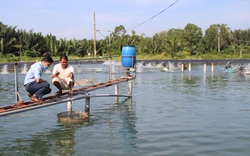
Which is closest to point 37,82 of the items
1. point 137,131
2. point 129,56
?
point 137,131

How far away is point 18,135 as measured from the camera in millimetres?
8859

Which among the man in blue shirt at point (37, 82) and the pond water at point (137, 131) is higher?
the man in blue shirt at point (37, 82)

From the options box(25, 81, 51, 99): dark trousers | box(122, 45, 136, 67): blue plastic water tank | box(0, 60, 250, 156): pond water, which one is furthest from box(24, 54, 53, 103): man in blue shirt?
box(122, 45, 136, 67): blue plastic water tank

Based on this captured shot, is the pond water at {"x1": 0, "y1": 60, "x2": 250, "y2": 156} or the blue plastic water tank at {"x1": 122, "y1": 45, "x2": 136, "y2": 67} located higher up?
the blue plastic water tank at {"x1": 122, "y1": 45, "x2": 136, "y2": 67}

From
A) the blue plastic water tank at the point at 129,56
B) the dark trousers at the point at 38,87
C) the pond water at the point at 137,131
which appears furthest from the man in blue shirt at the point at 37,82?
the blue plastic water tank at the point at 129,56

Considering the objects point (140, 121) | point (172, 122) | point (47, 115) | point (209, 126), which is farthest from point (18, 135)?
point (209, 126)

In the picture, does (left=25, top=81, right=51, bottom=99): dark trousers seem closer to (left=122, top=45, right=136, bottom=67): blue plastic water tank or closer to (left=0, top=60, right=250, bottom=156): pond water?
(left=0, top=60, right=250, bottom=156): pond water

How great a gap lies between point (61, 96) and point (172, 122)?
11.4ft

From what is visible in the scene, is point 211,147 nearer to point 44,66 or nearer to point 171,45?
point 44,66

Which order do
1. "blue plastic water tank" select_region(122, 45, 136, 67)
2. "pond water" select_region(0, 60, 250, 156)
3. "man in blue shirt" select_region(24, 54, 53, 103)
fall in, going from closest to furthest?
"pond water" select_region(0, 60, 250, 156) < "man in blue shirt" select_region(24, 54, 53, 103) < "blue plastic water tank" select_region(122, 45, 136, 67)

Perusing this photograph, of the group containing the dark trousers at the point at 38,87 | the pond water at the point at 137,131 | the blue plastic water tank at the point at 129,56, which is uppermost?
the blue plastic water tank at the point at 129,56

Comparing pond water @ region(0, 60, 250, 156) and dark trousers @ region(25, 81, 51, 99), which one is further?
dark trousers @ region(25, 81, 51, 99)

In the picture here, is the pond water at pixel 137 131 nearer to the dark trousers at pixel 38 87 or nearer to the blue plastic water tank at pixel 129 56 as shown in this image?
the dark trousers at pixel 38 87

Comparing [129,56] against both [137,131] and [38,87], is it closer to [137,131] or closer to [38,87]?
[137,131]
